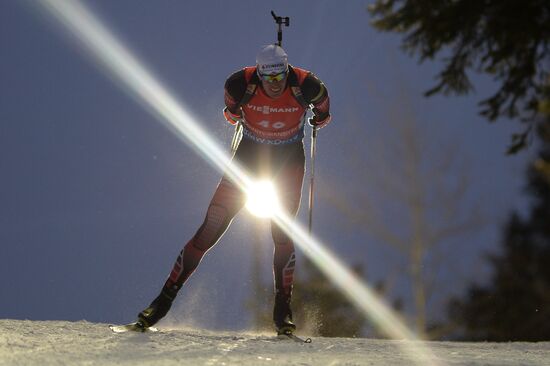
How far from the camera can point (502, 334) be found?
56.6 feet

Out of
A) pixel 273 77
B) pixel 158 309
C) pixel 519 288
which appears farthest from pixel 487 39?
pixel 519 288

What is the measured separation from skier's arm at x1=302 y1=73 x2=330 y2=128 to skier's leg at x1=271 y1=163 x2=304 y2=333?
0.84 m

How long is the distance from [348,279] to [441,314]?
3.79 metres

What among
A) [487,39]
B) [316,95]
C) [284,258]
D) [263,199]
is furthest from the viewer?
[316,95]

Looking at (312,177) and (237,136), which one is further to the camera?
(312,177)

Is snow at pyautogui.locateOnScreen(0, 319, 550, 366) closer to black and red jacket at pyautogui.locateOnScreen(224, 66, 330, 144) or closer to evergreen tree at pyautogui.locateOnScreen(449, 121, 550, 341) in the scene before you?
black and red jacket at pyautogui.locateOnScreen(224, 66, 330, 144)

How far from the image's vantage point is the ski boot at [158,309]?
6473 millimetres

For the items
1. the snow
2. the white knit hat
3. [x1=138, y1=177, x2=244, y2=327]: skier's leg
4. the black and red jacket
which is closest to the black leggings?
[x1=138, y1=177, x2=244, y2=327]: skier's leg

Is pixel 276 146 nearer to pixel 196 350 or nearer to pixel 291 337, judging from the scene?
pixel 291 337

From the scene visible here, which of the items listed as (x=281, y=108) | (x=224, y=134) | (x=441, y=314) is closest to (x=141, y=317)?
(x=281, y=108)

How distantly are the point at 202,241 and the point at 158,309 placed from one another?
0.80 meters

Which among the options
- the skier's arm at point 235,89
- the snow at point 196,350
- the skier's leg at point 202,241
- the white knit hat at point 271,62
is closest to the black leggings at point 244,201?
the skier's leg at point 202,241

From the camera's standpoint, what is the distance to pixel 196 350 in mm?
5340

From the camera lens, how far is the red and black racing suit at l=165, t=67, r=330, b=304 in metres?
6.89
